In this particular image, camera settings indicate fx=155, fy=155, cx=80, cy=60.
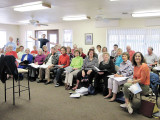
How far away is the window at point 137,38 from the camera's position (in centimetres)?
691

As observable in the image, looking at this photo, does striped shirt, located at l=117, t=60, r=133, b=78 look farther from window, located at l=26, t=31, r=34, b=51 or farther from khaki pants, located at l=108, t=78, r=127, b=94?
window, located at l=26, t=31, r=34, b=51

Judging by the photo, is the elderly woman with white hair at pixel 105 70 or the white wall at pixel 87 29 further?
the white wall at pixel 87 29

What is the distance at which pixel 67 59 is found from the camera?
16.8 feet

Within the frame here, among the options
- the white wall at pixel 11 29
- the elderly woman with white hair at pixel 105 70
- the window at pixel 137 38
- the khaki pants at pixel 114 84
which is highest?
the white wall at pixel 11 29

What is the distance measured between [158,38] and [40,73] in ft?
17.2

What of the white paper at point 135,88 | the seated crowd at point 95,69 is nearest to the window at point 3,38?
the seated crowd at point 95,69

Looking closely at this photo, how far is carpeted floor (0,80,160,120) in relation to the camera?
2.83m

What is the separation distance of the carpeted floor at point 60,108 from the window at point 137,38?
415cm

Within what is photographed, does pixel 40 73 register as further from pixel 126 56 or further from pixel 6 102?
pixel 126 56

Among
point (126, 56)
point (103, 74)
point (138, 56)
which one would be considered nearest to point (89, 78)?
point (103, 74)

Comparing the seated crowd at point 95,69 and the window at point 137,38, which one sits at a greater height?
the window at point 137,38

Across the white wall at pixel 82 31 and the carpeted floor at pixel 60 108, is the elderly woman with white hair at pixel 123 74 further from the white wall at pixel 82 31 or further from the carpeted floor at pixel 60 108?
the white wall at pixel 82 31

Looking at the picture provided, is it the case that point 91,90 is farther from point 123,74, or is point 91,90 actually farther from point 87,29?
point 87,29

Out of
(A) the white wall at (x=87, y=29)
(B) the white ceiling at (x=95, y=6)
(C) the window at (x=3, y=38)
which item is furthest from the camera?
(C) the window at (x=3, y=38)
